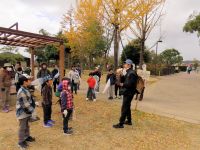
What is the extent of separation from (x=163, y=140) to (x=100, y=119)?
2.39 meters

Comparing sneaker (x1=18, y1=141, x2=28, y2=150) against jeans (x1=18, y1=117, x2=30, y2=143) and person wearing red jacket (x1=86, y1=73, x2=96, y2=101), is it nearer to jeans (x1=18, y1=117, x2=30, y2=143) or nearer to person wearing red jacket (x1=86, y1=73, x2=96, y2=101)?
jeans (x1=18, y1=117, x2=30, y2=143)

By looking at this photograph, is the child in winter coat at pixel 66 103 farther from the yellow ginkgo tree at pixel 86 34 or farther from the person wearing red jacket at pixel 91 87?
the yellow ginkgo tree at pixel 86 34

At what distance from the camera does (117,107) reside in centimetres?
1035

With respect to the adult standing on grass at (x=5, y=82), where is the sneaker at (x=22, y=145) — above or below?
below

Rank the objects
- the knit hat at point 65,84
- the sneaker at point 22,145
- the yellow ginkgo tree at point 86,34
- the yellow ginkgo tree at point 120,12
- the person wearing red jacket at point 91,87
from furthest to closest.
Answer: the yellow ginkgo tree at point 86,34 < the yellow ginkgo tree at point 120,12 < the person wearing red jacket at point 91,87 < the knit hat at point 65,84 < the sneaker at point 22,145

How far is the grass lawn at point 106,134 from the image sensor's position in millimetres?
6008

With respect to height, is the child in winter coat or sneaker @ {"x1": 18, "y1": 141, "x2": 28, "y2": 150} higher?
the child in winter coat

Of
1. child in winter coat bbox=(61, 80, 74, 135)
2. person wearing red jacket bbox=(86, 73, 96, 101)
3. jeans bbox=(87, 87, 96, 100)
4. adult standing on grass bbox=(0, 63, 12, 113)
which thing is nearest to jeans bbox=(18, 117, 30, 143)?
child in winter coat bbox=(61, 80, 74, 135)

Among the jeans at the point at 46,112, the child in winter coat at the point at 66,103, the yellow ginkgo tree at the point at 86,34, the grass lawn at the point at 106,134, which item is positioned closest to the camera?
the grass lawn at the point at 106,134

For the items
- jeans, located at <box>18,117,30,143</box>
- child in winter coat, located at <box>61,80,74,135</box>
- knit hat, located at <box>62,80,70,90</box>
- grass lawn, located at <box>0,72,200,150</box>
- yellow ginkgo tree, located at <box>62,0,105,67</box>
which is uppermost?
yellow ginkgo tree, located at <box>62,0,105,67</box>

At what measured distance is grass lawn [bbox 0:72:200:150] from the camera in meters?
6.01

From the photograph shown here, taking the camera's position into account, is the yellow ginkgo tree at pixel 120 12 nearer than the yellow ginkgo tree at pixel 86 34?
Yes

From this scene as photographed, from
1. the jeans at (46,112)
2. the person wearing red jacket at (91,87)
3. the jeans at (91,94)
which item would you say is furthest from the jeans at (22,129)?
the jeans at (91,94)

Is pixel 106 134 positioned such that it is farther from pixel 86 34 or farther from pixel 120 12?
pixel 86 34
